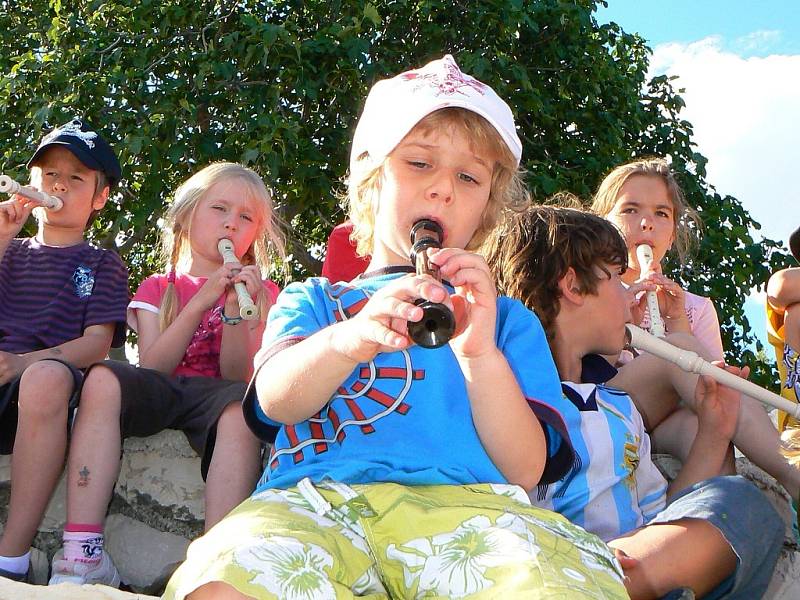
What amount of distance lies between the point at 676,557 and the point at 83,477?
1479mm

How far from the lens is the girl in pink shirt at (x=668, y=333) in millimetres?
2760

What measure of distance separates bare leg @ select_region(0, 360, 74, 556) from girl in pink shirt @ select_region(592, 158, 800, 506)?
1671 mm

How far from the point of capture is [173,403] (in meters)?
2.77

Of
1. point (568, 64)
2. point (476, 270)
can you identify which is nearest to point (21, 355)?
point (476, 270)

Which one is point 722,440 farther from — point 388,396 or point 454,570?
point 454,570

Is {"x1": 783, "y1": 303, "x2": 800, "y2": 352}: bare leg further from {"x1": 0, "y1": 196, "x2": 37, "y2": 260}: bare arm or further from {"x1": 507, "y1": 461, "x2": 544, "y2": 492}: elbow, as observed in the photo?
{"x1": 0, "y1": 196, "x2": 37, "y2": 260}: bare arm

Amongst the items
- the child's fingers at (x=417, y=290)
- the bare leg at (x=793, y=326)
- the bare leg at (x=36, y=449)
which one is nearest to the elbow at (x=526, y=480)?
the child's fingers at (x=417, y=290)

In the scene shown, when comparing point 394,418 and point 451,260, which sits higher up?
point 451,260

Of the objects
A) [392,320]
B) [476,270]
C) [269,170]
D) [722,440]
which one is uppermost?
[269,170]

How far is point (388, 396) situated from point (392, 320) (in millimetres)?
A: 341

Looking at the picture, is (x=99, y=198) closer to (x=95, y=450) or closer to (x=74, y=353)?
(x=74, y=353)

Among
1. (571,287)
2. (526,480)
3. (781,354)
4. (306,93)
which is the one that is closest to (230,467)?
(526,480)

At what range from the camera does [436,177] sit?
6.73 feet

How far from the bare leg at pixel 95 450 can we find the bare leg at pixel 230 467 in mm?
264
